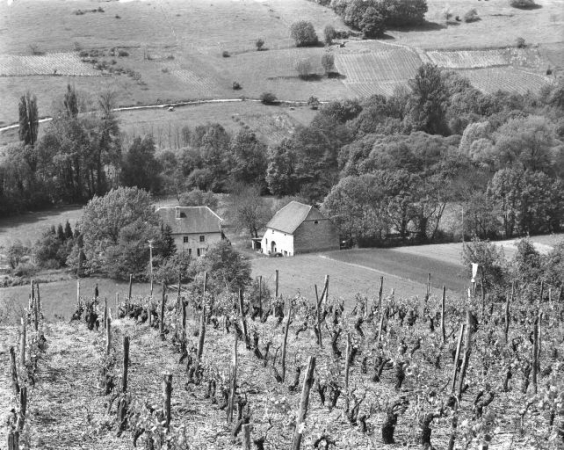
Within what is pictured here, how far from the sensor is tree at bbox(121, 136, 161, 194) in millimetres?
88375

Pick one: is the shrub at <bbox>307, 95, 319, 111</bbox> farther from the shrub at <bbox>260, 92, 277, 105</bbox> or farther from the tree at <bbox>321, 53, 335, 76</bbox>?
the tree at <bbox>321, 53, 335, 76</bbox>

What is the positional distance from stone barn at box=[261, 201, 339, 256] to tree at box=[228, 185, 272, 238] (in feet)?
16.1

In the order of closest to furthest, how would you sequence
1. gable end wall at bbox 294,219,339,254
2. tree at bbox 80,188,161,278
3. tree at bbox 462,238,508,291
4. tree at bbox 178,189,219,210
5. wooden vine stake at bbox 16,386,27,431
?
wooden vine stake at bbox 16,386,27,431
tree at bbox 462,238,508,291
tree at bbox 80,188,161,278
gable end wall at bbox 294,219,339,254
tree at bbox 178,189,219,210

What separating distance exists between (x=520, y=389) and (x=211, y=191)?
6828 cm

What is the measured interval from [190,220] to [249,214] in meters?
7.33

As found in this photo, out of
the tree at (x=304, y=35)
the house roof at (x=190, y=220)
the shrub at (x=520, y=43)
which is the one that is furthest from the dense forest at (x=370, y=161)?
the tree at (x=304, y=35)

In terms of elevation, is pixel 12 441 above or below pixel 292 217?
below

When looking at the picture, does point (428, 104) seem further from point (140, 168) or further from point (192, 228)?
point (192, 228)

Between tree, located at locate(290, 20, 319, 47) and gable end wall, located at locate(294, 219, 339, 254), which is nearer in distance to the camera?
gable end wall, located at locate(294, 219, 339, 254)

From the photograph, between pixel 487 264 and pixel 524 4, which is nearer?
pixel 487 264

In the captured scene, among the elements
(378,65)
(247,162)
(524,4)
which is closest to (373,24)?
(378,65)

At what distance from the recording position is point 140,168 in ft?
291

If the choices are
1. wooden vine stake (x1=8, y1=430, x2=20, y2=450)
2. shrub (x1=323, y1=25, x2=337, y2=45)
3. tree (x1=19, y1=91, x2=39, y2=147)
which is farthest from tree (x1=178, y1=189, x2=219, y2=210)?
wooden vine stake (x1=8, y1=430, x2=20, y2=450)

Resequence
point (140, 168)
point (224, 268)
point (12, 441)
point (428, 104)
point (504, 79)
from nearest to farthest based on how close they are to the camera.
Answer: point (12, 441) < point (224, 268) < point (140, 168) < point (428, 104) < point (504, 79)
